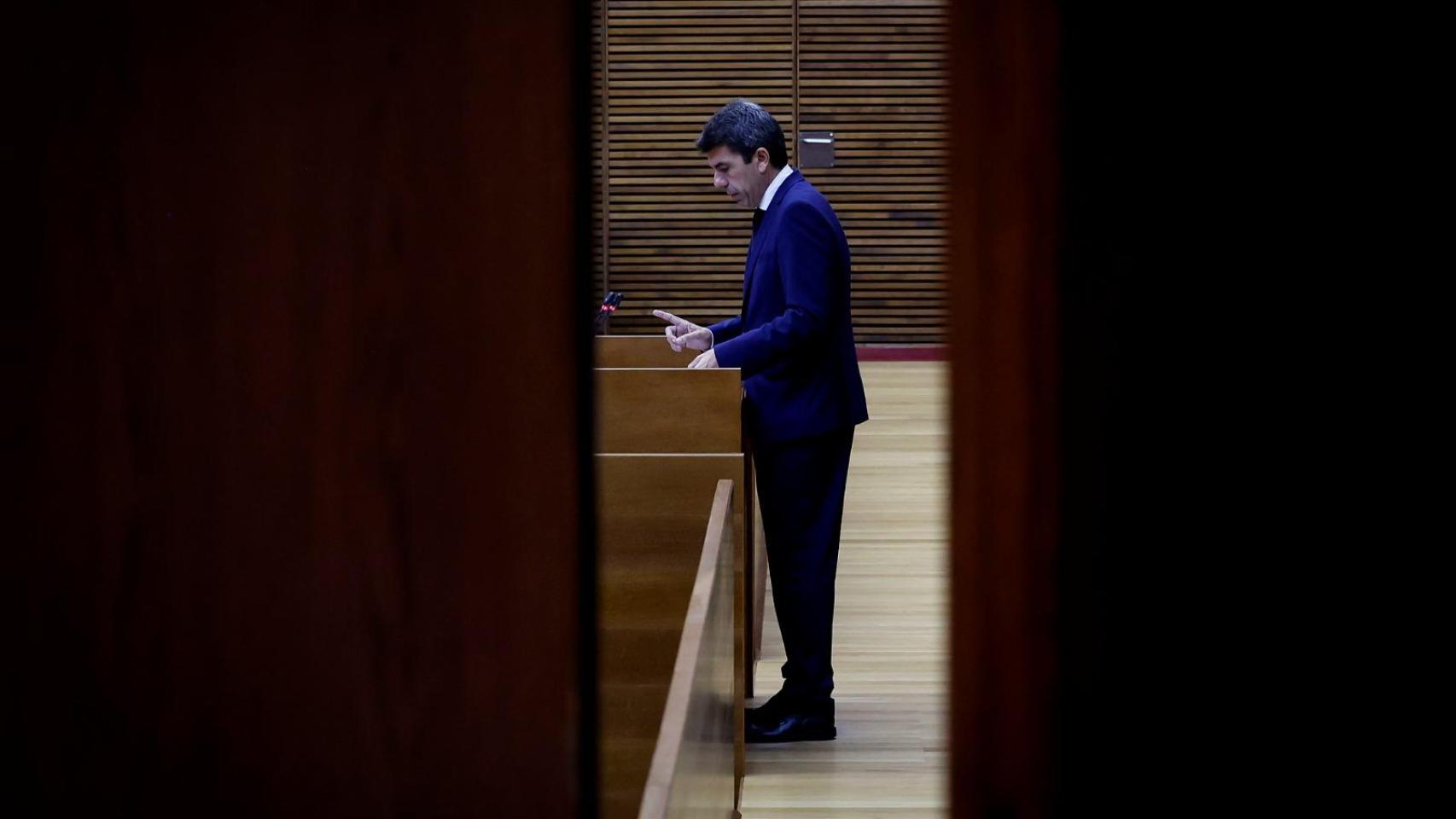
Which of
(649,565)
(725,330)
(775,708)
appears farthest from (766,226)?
(775,708)

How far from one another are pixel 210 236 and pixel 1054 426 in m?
0.54

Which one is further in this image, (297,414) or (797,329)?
(797,329)

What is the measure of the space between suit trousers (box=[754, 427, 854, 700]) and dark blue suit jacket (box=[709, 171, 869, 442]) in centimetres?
5

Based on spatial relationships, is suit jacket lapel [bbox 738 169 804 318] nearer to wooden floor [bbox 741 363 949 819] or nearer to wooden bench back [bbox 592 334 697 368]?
wooden floor [bbox 741 363 949 819]

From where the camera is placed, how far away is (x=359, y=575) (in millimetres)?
882

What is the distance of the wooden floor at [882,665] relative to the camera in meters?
2.60

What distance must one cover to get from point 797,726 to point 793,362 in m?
0.79

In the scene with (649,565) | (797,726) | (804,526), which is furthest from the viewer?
(797,726)

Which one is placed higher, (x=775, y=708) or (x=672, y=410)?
(x=672, y=410)

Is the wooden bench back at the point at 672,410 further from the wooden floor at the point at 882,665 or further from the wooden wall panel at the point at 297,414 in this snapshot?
the wooden wall panel at the point at 297,414

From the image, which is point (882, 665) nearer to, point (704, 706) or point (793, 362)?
point (793, 362)

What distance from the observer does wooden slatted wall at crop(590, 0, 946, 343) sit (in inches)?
334

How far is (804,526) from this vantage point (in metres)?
2.70

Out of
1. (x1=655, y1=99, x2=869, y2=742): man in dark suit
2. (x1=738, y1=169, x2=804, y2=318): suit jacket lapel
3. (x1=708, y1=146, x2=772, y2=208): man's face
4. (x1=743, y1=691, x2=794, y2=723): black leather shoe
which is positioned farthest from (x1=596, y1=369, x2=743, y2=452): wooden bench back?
(x1=743, y1=691, x2=794, y2=723): black leather shoe
